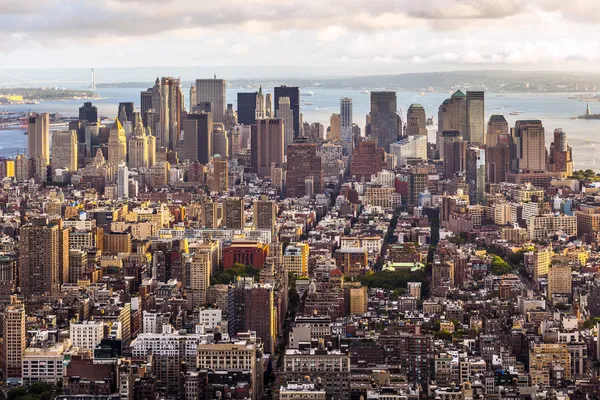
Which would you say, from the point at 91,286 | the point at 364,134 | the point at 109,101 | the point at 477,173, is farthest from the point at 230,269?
the point at 109,101

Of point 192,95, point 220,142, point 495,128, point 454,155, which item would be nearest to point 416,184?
point 454,155

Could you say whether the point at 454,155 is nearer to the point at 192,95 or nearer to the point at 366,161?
the point at 366,161

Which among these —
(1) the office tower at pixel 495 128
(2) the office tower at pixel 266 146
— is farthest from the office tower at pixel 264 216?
(1) the office tower at pixel 495 128

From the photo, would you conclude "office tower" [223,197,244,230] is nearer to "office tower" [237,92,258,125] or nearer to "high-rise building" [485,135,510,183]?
"high-rise building" [485,135,510,183]

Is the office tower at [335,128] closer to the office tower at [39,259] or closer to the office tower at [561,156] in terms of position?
the office tower at [561,156]

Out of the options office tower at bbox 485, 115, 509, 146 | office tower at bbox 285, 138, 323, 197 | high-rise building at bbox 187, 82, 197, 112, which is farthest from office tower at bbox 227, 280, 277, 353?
high-rise building at bbox 187, 82, 197, 112

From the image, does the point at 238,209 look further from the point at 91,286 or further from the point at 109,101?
the point at 109,101
